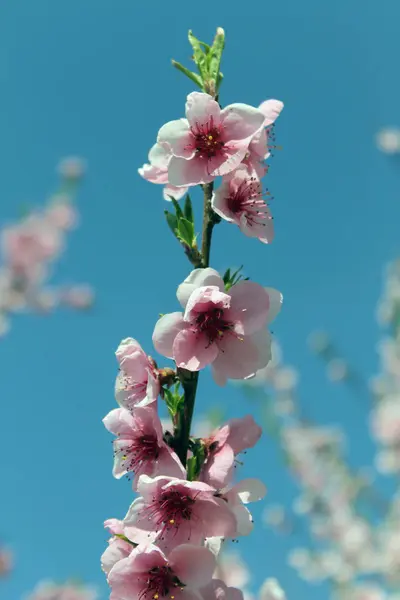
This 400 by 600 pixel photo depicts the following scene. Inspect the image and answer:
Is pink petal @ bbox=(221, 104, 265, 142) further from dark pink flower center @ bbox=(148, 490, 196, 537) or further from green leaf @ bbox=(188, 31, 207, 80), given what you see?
dark pink flower center @ bbox=(148, 490, 196, 537)

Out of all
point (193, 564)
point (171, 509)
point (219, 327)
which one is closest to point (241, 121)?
point (219, 327)

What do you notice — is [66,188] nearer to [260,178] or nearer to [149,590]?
[260,178]

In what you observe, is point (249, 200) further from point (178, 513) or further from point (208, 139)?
point (178, 513)

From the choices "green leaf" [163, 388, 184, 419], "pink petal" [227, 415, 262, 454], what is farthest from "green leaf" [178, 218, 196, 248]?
"pink petal" [227, 415, 262, 454]

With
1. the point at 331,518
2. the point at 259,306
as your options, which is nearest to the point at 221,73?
the point at 259,306

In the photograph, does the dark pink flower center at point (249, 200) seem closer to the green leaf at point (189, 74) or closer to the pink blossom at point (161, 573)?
the green leaf at point (189, 74)

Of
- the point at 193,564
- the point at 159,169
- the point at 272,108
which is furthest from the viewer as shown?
the point at 159,169

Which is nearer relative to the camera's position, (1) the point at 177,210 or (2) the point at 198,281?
(2) the point at 198,281

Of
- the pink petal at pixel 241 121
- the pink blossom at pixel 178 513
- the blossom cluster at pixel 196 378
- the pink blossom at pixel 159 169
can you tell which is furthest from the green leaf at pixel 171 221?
the pink blossom at pixel 178 513
